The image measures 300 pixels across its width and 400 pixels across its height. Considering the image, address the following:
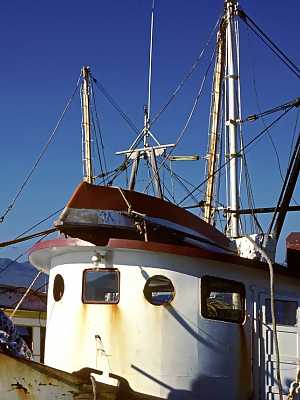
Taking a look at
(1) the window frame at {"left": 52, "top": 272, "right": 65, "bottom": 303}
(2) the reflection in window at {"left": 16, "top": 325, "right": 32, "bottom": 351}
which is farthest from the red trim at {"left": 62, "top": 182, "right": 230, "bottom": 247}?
(2) the reflection in window at {"left": 16, "top": 325, "right": 32, "bottom": 351}

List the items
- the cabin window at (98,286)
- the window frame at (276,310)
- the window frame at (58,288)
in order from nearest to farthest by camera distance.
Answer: the cabin window at (98,286) → the window frame at (58,288) → the window frame at (276,310)

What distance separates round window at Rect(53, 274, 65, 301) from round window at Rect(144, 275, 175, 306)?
1529mm

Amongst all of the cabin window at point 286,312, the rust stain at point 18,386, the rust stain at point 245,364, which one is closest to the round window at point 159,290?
the rust stain at point 245,364

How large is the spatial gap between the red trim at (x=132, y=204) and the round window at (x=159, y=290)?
0.96 m

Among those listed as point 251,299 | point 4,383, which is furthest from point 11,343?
point 251,299

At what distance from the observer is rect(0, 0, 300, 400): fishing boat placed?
9828mm

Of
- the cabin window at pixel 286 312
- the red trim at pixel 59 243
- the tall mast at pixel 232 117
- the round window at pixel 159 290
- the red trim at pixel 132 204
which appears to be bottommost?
the cabin window at pixel 286 312

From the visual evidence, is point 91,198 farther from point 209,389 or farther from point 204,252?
point 209,389

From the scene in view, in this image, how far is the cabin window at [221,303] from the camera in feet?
33.7

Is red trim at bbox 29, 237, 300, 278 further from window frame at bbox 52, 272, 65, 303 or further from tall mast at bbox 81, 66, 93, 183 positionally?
tall mast at bbox 81, 66, 93, 183

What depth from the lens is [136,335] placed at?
32.6 ft

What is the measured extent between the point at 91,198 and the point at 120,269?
1282 mm

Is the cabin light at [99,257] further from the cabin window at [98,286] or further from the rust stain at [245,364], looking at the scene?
the rust stain at [245,364]

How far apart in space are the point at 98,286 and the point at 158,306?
1.11m
